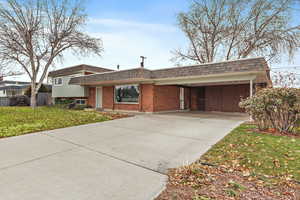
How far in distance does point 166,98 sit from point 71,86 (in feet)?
34.9

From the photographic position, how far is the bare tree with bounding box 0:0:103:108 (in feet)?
43.5

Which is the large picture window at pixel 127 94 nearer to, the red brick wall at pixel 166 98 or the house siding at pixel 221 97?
the red brick wall at pixel 166 98

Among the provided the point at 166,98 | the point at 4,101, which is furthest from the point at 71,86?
the point at 166,98

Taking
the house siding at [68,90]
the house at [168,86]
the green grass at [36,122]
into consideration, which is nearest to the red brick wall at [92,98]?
the house at [168,86]

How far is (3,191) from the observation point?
218cm

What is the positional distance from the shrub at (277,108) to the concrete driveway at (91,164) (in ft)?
7.19

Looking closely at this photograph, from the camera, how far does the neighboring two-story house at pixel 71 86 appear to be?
16594 mm

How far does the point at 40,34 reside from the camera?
46.5 feet

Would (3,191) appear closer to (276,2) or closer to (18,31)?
(18,31)

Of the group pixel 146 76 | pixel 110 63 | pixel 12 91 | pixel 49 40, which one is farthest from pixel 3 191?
pixel 12 91

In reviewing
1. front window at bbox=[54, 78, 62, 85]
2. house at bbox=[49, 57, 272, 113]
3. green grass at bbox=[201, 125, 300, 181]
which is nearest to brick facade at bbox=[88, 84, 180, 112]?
house at bbox=[49, 57, 272, 113]

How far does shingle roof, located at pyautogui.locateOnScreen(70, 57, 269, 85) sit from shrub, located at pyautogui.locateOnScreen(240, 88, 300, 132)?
2.29m

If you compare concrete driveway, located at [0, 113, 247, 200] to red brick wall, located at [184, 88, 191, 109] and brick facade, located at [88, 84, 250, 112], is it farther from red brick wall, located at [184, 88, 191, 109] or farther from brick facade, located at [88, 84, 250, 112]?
red brick wall, located at [184, 88, 191, 109]

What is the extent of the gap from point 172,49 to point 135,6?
968 centimetres
